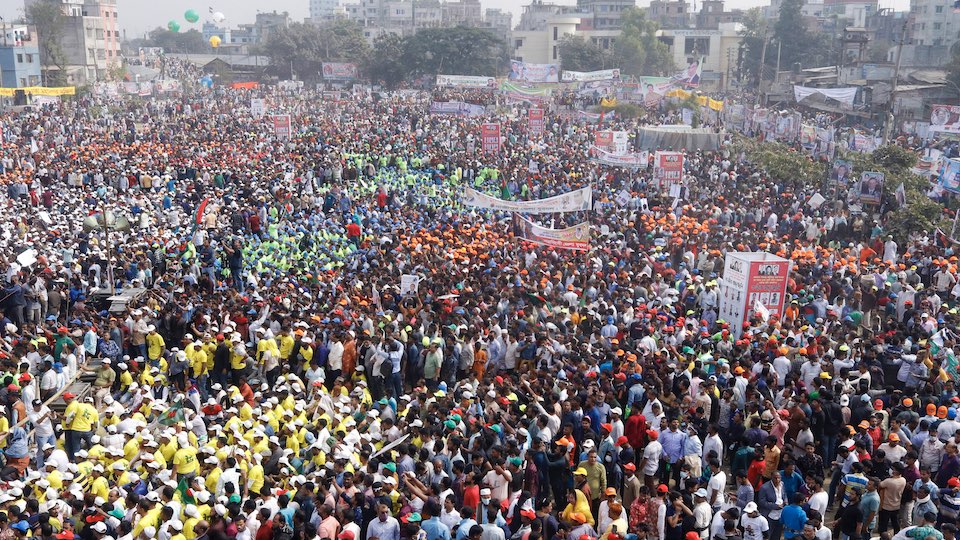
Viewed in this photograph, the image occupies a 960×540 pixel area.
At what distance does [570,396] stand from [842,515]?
2.79m

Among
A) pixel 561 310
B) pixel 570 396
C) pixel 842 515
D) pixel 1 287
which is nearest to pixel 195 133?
pixel 1 287

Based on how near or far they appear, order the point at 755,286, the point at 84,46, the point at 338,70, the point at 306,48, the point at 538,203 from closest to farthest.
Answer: the point at 755,286 < the point at 538,203 < the point at 338,70 < the point at 84,46 < the point at 306,48

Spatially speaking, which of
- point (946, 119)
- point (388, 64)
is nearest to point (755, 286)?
point (946, 119)

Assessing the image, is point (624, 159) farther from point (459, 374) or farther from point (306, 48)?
point (306, 48)

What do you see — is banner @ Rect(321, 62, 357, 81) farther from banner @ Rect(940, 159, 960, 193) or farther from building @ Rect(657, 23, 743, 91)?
banner @ Rect(940, 159, 960, 193)

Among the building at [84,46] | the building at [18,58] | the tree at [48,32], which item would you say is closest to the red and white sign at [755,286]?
the building at [18,58]

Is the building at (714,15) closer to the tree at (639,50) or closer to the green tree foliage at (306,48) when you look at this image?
the tree at (639,50)

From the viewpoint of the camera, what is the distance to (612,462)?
355 inches

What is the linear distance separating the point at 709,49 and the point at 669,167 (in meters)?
61.4

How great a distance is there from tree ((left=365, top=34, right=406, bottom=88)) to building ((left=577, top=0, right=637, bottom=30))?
36594 millimetres

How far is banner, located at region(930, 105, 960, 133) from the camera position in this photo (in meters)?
23.0

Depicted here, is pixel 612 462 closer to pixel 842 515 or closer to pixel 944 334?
pixel 842 515

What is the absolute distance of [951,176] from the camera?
1880cm

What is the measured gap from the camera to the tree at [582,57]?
6925 centimetres
